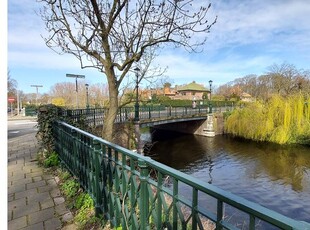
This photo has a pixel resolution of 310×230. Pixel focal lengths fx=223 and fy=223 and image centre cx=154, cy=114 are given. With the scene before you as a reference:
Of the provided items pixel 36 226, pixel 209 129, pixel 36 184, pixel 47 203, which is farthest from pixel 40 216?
pixel 209 129

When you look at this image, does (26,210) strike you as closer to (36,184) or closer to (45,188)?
(45,188)

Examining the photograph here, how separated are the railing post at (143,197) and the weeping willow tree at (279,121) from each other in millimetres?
20608

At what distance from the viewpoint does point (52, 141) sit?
567cm

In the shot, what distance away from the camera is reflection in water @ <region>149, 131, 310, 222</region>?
9.06 m

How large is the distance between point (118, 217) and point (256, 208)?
175 centimetres

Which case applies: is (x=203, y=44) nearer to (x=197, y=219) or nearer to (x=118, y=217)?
(x=118, y=217)

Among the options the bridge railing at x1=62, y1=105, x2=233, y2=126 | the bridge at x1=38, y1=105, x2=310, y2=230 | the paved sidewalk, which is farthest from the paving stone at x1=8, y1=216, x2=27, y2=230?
the bridge railing at x1=62, y1=105, x2=233, y2=126

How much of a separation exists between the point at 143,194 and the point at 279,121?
21.7 metres

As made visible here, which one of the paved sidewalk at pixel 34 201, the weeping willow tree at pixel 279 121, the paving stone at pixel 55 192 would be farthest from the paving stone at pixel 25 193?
the weeping willow tree at pixel 279 121

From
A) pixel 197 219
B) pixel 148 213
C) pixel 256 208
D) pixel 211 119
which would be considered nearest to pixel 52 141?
pixel 148 213

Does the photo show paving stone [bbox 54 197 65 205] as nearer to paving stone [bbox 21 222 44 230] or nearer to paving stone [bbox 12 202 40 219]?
paving stone [bbox 12 202 40 219]

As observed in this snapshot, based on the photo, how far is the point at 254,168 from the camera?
13.2m

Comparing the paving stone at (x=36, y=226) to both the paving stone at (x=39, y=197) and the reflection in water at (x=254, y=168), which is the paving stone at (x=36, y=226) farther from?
the reflection in water at (x=254, y=168)

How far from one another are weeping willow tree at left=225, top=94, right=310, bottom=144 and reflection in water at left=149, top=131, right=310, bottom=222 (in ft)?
3.90
